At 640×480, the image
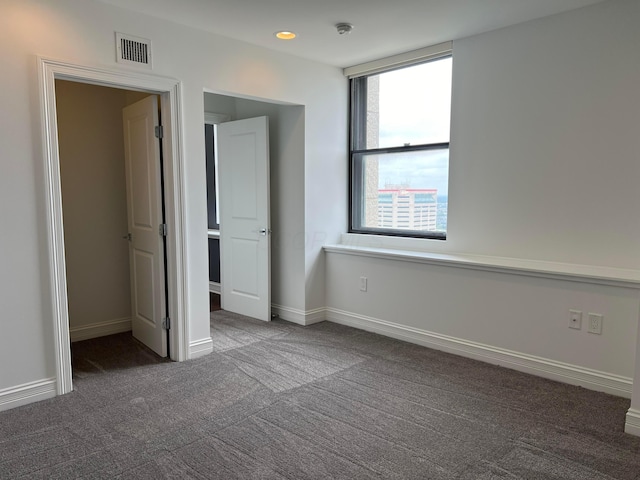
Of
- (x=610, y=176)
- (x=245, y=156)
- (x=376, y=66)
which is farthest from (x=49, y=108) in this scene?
(x=610, y=176)

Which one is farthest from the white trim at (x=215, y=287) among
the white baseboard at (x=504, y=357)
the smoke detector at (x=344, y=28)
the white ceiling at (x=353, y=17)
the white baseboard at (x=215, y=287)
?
the smoke detector at (x=344, y=28)

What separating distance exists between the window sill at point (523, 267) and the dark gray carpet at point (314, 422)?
2.42 feet

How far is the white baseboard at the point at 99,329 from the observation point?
4133mm

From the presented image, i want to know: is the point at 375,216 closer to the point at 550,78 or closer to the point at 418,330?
the point at 418,330

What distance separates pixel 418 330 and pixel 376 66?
247 cm

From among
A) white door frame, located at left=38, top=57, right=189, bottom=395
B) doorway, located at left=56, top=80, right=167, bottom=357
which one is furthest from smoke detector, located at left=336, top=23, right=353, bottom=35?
doorway, located at left=56, top=80, right=167, bottom=357

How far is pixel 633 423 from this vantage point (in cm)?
249

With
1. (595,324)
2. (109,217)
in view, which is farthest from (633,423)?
(109,217)

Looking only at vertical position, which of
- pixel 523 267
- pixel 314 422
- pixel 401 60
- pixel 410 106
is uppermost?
pixel 401 60

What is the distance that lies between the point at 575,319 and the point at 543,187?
0.98 meters

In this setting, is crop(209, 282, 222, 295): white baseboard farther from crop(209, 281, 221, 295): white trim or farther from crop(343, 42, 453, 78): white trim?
crop(343, 42, 453, 78): white trim

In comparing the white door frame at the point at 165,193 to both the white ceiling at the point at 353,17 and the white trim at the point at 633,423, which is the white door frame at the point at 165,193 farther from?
the white trim at the point at 633,423

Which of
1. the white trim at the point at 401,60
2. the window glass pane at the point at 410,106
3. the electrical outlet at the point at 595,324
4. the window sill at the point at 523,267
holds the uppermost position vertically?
the white trim at the point at 401,60

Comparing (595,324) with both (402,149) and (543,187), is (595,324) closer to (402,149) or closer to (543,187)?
(543,187)
